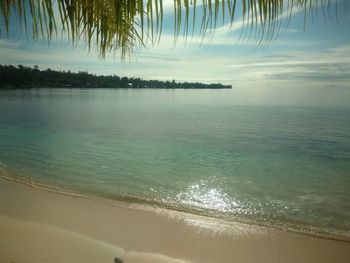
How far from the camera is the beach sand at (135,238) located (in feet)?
15.5

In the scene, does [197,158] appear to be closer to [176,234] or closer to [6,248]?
[176,234]

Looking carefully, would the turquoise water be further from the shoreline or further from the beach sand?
the beach sand

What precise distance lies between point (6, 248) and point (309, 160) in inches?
525

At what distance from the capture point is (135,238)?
5.49 metres

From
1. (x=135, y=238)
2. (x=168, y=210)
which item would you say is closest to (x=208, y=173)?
(x=168, y=210)

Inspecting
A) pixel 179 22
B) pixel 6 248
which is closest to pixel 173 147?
pixel 6 248

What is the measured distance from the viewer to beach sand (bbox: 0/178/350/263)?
473cm

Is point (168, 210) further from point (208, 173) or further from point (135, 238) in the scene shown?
point (208, 173)

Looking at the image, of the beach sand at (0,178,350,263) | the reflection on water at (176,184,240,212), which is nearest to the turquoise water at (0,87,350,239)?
the reflection on water at (176,184,240,212)

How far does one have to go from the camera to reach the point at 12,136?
1980 cm

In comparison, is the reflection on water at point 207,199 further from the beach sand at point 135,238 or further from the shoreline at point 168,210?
the beach sand at point 135,238

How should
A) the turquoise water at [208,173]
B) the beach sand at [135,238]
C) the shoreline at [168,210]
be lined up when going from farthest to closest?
the turquoise water at [208,173] → the shoreline at [168,210] → the beach sand at [135,238]

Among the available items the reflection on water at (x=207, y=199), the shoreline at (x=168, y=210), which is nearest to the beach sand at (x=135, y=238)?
the shoreline at (x=168, y=210)

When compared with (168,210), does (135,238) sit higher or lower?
higher
